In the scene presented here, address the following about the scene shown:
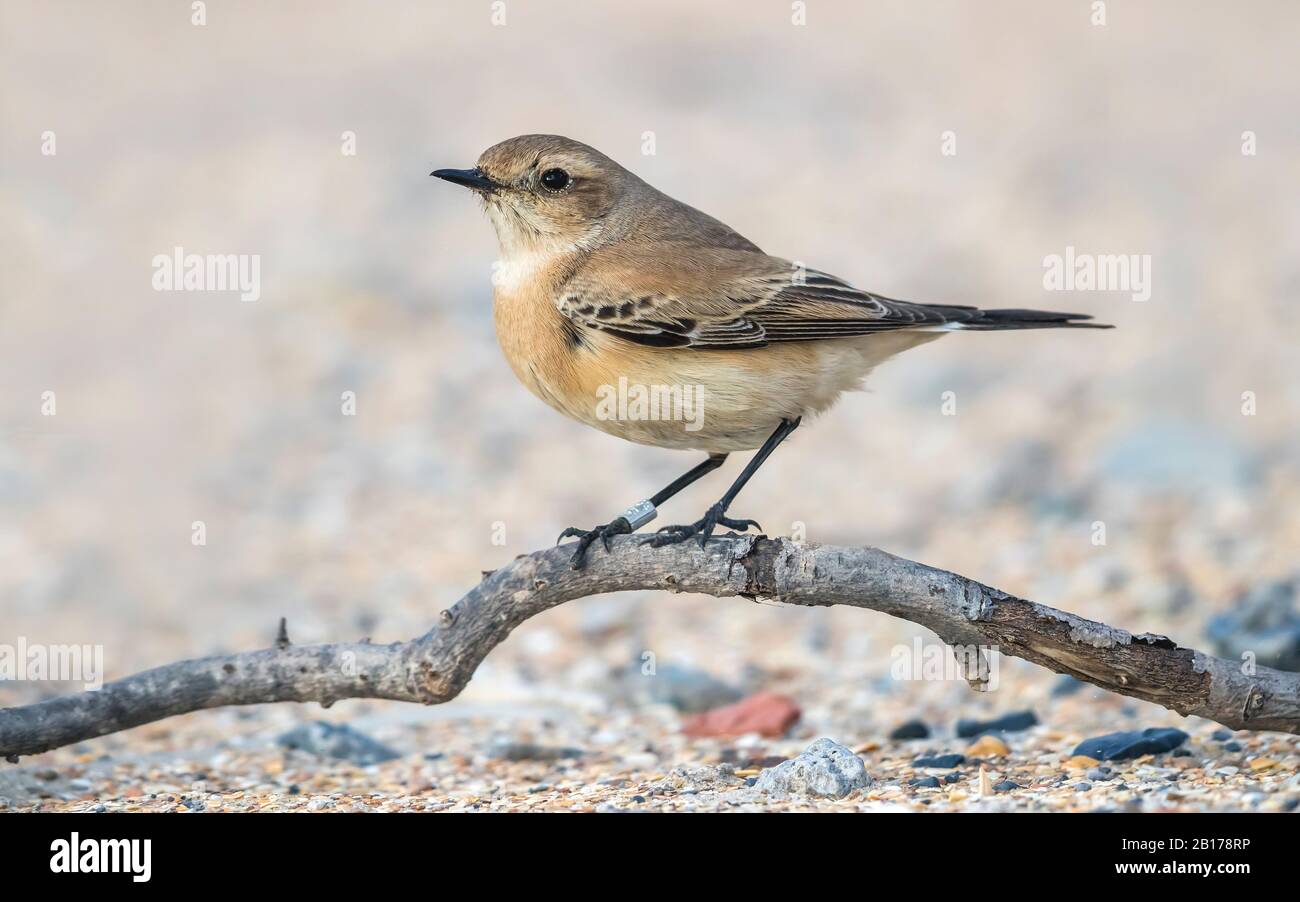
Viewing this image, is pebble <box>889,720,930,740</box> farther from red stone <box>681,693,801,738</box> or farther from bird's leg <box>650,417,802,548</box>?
bird's leg <box>650,417,802,548</box>

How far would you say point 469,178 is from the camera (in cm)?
746

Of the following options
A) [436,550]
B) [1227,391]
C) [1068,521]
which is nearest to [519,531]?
[436,550]

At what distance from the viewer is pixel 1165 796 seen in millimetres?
5988

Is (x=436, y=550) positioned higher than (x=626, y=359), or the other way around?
(x=626, y=359)

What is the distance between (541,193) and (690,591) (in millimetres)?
2284

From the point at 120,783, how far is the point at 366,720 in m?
1.79

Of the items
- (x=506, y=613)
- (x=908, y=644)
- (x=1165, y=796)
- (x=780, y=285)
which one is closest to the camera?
(x=1165, y=796)

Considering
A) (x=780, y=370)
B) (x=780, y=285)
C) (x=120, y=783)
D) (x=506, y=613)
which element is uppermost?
(x=780, y=285)

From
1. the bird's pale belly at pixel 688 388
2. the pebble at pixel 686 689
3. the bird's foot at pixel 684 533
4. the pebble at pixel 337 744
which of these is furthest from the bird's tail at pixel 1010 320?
the pebble at pixel 337 744

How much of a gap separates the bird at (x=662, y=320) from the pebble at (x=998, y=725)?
1753 millimetres

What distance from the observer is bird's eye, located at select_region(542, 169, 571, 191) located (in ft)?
25.0

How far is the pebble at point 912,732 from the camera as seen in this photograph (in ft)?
25.9

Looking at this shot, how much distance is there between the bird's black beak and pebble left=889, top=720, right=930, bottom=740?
347 cm

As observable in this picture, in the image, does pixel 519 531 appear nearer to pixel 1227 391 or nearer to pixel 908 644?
pixel 908 644
